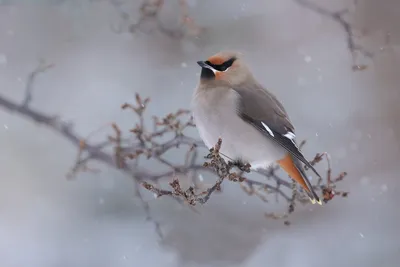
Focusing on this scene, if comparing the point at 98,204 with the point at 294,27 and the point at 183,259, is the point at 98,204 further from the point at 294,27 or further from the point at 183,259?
the point at 294,27

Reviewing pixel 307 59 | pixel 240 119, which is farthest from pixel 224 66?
pixel 307 59

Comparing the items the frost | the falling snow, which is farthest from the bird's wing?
the frost

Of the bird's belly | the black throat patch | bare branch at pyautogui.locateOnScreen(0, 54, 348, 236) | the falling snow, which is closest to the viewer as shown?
bare branch at pyautogui.locateOnScreen(0, 54, 348, 236)

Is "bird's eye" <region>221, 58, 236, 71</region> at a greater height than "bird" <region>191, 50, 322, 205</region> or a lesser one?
greater

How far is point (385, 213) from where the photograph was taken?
744 centimetres

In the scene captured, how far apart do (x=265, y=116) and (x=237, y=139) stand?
7.8 inches

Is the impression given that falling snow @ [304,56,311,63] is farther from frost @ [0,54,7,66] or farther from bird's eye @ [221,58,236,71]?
bird's eye @ [221,58,236,71]

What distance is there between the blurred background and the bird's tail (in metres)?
3.56

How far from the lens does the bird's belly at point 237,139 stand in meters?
3.03

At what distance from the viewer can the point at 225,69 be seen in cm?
313

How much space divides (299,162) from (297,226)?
4.01m

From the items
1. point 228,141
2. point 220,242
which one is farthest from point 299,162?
point 220,242

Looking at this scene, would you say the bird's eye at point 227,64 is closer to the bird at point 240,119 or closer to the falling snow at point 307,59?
the bird at point 240,119

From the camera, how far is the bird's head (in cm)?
309
